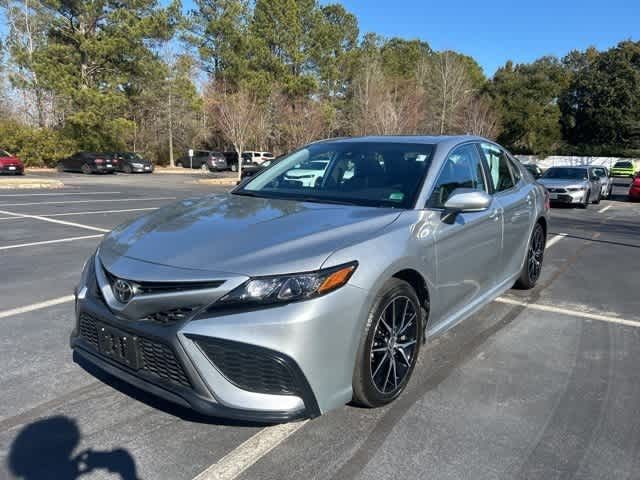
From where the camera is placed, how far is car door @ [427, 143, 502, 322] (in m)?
3.46

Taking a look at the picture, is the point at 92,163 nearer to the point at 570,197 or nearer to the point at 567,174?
the point at 567,174

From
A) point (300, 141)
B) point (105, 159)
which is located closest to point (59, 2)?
point (105, 159)

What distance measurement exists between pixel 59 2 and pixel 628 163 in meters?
45.1

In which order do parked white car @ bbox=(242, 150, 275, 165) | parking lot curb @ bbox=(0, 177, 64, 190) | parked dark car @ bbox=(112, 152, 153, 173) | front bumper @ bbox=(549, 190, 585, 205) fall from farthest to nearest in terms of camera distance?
parked white car @ bbox=(242, 150, 275, 165), parked dark car @ bbox=(112, 152, 153, 173), parking lot curb @ bbox=(0, 177, 64, 190), front bumper @ bbox=(549, 190, 585, 205)

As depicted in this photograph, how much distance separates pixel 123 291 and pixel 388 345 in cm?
146

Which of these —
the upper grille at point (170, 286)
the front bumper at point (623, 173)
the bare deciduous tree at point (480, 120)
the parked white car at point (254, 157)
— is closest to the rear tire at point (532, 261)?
the upper grille at point (170, 286)

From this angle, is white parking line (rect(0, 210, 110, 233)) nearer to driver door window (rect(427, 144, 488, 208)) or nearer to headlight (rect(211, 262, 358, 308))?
driver door window (rect(427, 144, 488, 208))

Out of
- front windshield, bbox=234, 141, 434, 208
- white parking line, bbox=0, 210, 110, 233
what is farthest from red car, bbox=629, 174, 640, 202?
front windshield, bbox=234, 141, 434, 208

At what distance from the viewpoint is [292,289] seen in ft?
8.09

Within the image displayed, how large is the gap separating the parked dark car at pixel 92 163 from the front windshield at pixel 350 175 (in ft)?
105

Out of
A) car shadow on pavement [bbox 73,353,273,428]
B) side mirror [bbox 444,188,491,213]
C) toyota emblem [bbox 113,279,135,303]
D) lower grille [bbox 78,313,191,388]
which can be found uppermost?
side mirror [bbox 444,188,491,213]

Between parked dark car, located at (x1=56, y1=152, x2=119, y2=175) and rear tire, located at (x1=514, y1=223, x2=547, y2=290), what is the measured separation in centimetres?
3215

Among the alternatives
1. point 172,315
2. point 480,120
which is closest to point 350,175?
point 172,315

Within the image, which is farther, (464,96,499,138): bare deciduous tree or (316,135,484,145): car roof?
(464,96,499,138): bare deciduous tree
